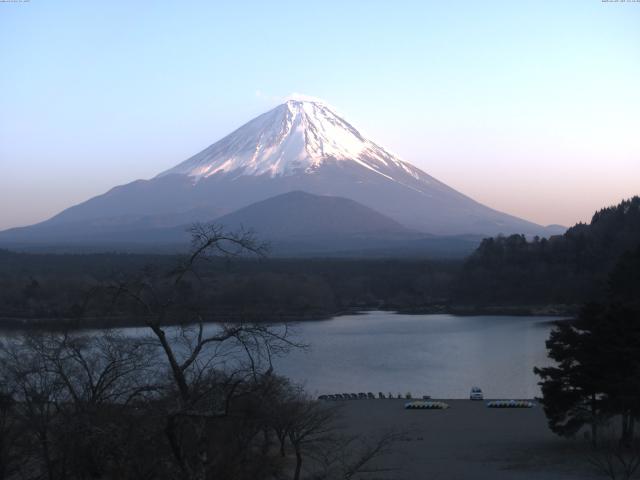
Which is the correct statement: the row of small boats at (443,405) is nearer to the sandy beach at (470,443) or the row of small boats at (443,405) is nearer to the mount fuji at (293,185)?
the sandy beach at (470,443)

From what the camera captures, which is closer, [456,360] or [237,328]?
[237,328]

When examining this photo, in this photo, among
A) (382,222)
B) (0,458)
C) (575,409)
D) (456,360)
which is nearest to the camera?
(0,458)

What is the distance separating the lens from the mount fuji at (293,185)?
97812mm

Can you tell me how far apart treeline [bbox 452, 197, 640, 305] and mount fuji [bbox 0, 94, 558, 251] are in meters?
55.8

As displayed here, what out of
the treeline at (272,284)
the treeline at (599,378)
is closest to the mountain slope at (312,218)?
the treeline at (272,284)

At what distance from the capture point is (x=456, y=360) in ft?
63.5

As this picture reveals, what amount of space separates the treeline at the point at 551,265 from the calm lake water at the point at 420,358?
7367 millimetres

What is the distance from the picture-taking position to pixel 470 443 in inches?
430

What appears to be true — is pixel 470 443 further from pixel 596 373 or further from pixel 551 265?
pixel 551 265

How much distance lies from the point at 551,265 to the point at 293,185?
6483 centimetres

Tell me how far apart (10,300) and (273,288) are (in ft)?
28.5

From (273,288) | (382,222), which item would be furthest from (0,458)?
(382,222)

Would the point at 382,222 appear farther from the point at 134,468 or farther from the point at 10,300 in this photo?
the point at 134,468

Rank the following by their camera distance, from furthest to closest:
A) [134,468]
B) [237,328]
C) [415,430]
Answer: [415,430] < [134,468] < [237,328]
